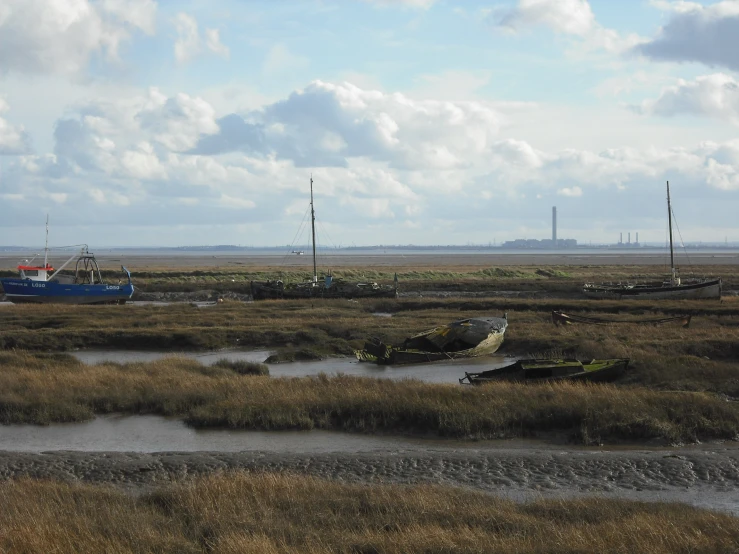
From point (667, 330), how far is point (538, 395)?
15.2 m

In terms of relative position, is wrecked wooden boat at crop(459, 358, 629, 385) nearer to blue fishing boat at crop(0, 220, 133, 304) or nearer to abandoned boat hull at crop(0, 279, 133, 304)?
blue fishing boat at crop(0, 220, 133, 304)

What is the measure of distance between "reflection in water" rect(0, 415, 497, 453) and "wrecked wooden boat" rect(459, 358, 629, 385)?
5.05 metres

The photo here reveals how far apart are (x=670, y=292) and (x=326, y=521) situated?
4374 centimetres

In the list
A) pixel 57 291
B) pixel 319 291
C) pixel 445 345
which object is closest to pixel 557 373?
pixel 445 345

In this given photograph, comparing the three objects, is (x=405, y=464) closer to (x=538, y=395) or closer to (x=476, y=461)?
(x=476, y=461)

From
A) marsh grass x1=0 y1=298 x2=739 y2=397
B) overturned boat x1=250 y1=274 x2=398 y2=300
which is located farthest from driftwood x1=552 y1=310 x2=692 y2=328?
overturned boat x1=250 y1=274 x2=398 y2=300

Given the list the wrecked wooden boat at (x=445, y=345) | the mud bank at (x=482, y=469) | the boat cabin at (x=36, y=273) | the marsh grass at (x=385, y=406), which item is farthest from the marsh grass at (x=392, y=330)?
the boat cabin at (x=36, y=273)

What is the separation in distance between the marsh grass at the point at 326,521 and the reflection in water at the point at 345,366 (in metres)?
12.2

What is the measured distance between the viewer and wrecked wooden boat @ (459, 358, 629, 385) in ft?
69.0

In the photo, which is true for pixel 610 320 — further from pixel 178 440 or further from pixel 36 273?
pixel 36 273

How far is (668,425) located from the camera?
16547 mm

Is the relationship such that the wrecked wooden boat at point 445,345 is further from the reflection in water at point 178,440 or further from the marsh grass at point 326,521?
the marsh grass at point 326,521

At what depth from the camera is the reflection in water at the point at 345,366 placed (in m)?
25.4

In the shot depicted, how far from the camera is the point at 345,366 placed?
2756cm
